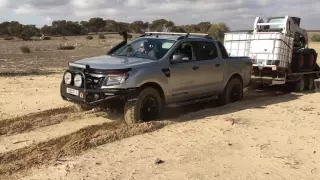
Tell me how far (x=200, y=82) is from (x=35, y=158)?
4.57 metres

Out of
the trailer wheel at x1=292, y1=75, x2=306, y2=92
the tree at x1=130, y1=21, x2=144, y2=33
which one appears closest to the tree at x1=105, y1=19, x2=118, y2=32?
the tree at x1=130, y1=21, x2=144, y2=33

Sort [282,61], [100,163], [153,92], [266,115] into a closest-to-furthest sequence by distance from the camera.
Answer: [100,163], [153,92], [266,115], [282,61]

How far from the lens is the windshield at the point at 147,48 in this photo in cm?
874

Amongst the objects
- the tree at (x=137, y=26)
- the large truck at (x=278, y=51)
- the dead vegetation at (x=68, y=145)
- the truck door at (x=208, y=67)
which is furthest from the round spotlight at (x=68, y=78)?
the tree at (x=137, y=26)

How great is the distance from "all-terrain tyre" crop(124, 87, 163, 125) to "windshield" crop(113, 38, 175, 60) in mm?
843

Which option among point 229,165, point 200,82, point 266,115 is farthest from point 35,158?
point 266,115

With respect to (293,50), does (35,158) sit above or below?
below

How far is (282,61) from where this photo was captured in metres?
12.9

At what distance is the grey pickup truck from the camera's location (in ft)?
25.5

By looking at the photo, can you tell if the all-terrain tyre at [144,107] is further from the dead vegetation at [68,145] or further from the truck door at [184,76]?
the truck door at [184,76]

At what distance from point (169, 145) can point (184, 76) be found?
2468mm

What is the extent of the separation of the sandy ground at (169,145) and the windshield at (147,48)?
56.9 inches

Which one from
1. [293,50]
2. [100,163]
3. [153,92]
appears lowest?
[100,163]

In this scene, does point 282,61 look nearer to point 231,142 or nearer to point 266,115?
point 266,115
